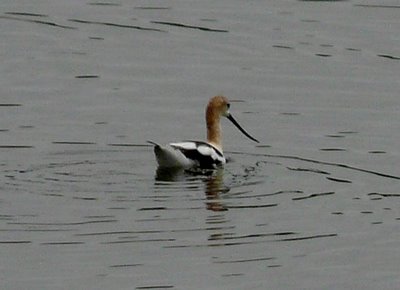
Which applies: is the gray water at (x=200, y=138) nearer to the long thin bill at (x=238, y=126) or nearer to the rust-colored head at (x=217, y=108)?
the long thin bill at (x=238, y=126)

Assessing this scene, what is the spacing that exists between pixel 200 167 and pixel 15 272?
199 inches

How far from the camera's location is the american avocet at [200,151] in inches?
721

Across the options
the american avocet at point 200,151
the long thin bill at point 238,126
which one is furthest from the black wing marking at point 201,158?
the long thin bill at point 238,126

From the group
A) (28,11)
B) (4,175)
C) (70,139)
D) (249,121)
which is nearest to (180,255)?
(4,175)

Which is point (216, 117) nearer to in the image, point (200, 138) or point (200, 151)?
point (200, 138)

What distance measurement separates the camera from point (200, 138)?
20.5m

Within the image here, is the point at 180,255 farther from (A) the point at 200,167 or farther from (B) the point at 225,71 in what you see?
(B) the point at 225,71

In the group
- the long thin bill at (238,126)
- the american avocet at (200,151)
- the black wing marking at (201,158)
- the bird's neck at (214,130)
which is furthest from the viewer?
the long thin bill at (238,126)

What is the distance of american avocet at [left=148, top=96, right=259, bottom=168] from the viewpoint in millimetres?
18312

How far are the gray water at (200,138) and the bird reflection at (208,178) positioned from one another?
0.04m

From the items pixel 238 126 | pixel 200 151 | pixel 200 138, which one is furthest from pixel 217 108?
pixel 200 151

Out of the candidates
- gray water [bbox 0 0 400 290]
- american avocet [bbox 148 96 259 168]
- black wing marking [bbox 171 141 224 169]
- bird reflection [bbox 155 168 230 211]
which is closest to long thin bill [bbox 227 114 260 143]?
american avocet [bbox 148 96 259 168]

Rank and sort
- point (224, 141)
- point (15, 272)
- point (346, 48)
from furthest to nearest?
point (346, 48)
point (224, 141)
point (15, 272)

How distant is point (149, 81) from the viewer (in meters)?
22.8
